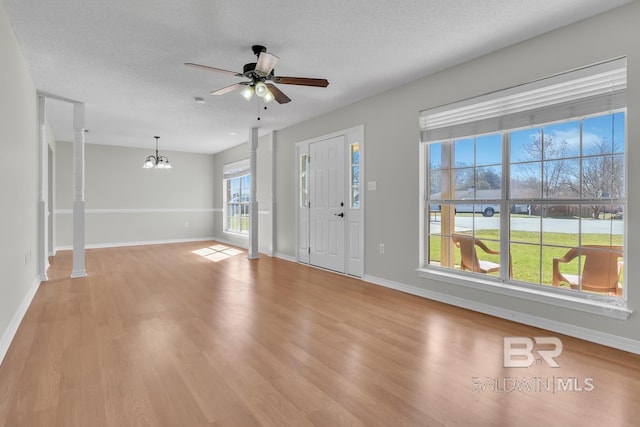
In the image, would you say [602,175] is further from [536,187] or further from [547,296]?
[547,296]

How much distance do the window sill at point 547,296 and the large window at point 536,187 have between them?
6 centimetres

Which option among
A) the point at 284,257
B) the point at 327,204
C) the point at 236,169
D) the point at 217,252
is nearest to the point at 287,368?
the point at 327,204

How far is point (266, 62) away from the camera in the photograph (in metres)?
2.92

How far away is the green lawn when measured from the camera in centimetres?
292

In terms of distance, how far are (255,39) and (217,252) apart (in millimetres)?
5238

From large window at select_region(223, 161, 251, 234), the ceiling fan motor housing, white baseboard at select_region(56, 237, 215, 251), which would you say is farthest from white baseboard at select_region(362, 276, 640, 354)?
white baseboard at select_region(56, 237, 215, 251)

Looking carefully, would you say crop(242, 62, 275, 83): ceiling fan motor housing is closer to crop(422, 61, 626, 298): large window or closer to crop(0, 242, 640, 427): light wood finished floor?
crop(422, 61, 626, 298): large window

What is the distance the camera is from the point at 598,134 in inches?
109

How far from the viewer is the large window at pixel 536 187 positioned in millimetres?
2703

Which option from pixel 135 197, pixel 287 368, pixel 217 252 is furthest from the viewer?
pixel 135 197

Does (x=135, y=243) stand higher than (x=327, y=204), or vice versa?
(x=327, y=204)

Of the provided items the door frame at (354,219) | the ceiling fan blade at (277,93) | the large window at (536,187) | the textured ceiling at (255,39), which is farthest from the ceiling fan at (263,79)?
the door frame at (354,219)

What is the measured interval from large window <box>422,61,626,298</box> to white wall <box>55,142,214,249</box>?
726 centimetres

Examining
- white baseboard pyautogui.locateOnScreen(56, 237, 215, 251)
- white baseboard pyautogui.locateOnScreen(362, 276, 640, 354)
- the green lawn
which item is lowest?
white baseboard pyautogui.locateOnScreen(362, 276, 640, 354)
